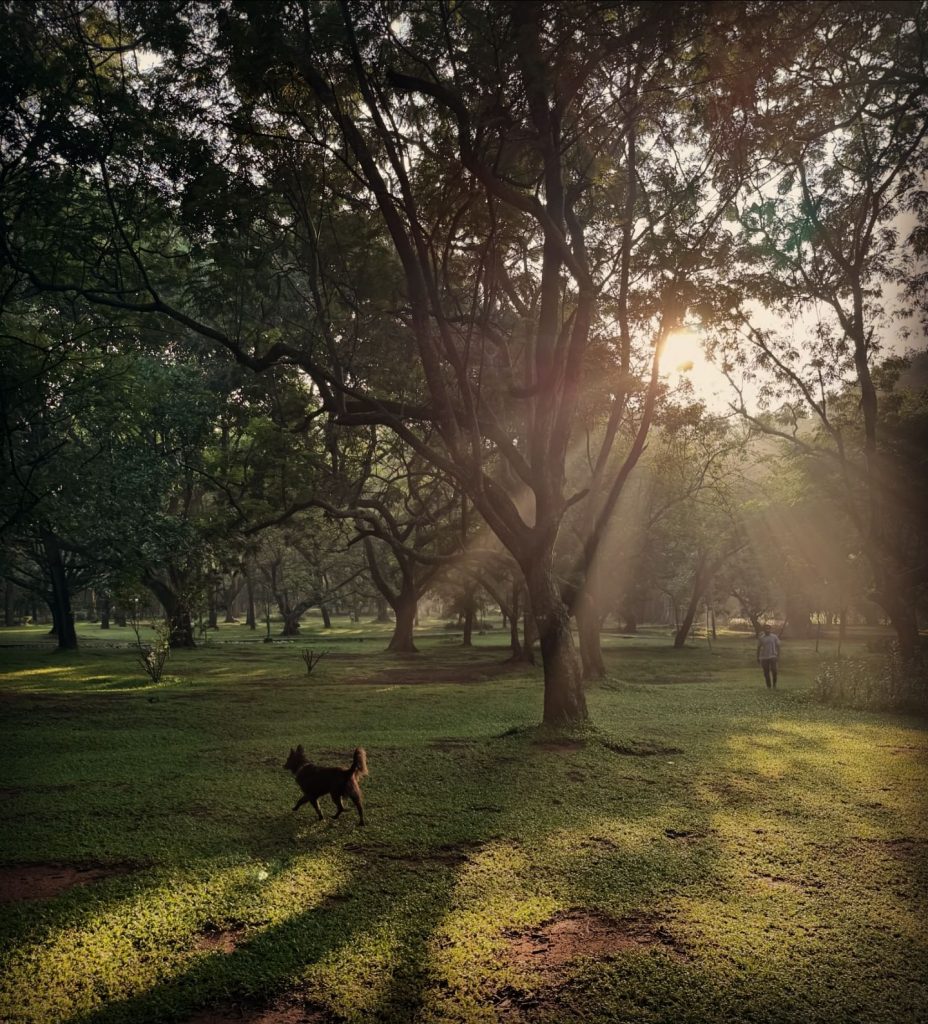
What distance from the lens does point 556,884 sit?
5402 millimetres

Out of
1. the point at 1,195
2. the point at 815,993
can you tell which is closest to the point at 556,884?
the point at 815,993

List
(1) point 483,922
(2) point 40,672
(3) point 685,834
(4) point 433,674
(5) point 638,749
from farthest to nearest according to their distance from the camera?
1. (4) point 433,674
2. (2) point 40,672
3. (5) point 638,749
4. (3) point 685,834
5. (1) point 483,922

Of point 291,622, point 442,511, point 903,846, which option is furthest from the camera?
point 291,622

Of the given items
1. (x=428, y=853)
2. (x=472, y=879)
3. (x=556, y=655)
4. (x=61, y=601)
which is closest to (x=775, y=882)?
(x=472, y=879)

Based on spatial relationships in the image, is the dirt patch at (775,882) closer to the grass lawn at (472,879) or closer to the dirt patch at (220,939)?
the grass lawn at (472,879)

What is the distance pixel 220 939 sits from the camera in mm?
4590

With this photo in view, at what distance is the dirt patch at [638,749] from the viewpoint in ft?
33.3

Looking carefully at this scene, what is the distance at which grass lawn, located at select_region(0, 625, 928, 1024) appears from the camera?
393 centimetres

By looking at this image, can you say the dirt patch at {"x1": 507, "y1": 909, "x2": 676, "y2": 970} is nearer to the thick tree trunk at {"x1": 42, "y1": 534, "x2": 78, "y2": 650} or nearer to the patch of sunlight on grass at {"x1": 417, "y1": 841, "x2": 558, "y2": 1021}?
the patch of sunlight on grass at {"x1": 417, "y1": 841, "x2": 558, "y2": 1021}

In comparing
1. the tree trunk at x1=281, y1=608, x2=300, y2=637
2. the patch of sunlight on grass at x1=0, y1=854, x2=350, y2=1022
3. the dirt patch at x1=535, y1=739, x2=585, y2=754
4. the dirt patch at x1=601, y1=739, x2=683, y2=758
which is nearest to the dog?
the patch of sunlight on grass at x1=0, y1=854, x2=350, y2=1022

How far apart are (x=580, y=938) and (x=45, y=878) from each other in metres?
4.60

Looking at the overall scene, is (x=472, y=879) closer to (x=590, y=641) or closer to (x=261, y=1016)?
(x=261, y=1016)

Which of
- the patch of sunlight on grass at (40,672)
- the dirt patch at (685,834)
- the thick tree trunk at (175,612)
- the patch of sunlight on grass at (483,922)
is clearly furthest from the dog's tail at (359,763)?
the thick tree trunk at (175,612)

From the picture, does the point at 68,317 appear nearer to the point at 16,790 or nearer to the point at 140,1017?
the point at 16,790
